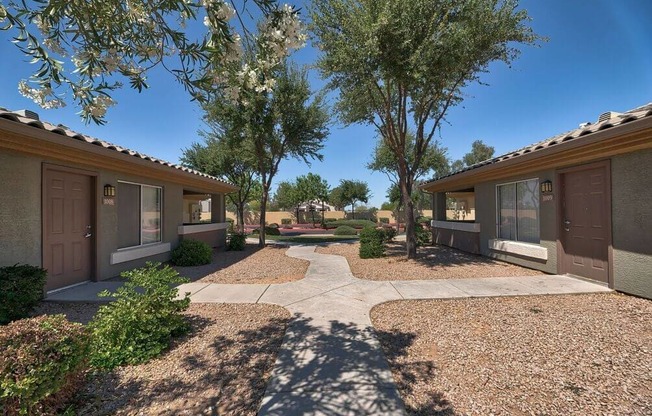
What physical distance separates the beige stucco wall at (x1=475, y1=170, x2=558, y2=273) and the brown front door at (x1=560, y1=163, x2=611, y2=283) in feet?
0.69

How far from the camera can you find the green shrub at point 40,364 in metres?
2.01

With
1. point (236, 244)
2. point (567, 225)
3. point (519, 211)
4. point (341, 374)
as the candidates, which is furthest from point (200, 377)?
point (236, 244)

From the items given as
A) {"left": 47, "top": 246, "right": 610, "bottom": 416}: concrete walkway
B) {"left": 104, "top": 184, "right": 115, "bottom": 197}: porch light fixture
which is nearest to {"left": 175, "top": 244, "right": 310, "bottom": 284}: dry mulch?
{"left": 47, "top": 246, "right": 610, "bottom": 416}: concrete walkway

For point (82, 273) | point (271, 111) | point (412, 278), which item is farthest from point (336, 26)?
point (82, 273)

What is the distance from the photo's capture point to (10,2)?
8.76 feet

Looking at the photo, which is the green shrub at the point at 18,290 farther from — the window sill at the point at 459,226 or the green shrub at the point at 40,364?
the window sill at the point at 459,226

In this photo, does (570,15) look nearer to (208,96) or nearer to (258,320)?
(208,96)

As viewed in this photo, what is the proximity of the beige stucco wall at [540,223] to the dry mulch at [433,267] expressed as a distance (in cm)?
22

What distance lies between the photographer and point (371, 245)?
1029 centimetres

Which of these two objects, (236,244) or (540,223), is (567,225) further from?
(236,244)

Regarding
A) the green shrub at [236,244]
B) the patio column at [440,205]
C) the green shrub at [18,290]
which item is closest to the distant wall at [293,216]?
the patio column at [440,205]

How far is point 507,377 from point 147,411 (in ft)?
10.6

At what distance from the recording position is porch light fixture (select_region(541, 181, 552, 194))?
7.16 metres

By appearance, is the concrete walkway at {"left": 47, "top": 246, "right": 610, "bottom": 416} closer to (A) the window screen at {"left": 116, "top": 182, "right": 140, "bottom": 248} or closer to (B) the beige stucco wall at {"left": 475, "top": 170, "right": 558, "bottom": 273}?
(B) the beige stucco wall at {"left": 475, "top": 170, "right": 558, "bottom": 273}
